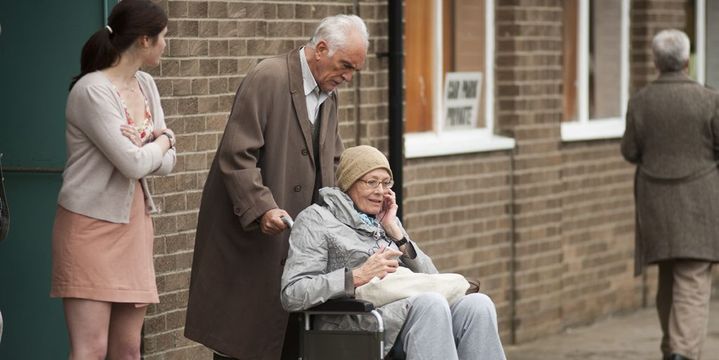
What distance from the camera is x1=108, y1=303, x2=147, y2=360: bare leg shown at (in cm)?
639

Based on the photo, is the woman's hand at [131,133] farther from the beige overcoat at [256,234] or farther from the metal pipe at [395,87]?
the metal pipe at [395,87]

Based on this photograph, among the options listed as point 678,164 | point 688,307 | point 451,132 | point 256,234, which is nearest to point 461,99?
point 451,132

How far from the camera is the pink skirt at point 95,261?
617cm

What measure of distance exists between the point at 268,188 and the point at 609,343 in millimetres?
5296

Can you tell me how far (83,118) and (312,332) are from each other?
1.15 meters

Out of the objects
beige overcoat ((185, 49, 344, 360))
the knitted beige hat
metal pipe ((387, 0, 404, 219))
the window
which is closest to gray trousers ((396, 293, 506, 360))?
the knitted beige hat

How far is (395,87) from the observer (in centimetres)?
977

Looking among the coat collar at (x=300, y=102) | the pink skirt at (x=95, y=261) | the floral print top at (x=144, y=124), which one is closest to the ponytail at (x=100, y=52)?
the floral print top at (x=144, y=124)

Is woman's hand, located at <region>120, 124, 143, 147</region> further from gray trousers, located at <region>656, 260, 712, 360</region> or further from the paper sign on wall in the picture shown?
the paper sign on wall

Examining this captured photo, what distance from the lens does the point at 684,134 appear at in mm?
9484

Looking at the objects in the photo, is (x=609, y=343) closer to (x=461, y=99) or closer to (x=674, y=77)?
(x=461, y=99)

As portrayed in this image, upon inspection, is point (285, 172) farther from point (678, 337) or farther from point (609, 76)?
point (609, 76)

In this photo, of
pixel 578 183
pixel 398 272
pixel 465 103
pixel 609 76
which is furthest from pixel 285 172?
pixel 609 76

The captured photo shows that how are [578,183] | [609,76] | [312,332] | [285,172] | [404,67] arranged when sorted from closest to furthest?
[312,332]
[285,172]
[404,67]
[578,183]
[609,76]
